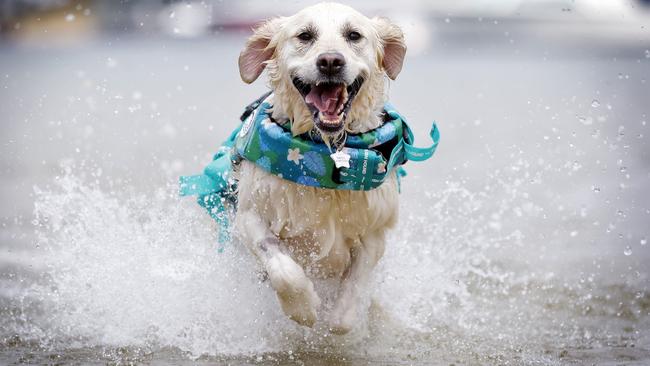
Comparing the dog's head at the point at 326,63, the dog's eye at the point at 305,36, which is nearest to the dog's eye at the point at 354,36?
the dog's head at the point at 326,63

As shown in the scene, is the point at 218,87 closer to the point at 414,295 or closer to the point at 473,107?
the point at 473,107

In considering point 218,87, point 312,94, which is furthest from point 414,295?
point 218,87

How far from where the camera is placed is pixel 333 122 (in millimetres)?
4066

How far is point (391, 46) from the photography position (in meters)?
4.52

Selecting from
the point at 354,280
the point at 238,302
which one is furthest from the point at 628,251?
the point at 238,302

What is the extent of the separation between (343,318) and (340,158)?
745mm

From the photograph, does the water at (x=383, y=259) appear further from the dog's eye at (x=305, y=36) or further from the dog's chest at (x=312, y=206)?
the dog's eye at (x=305, y=36)

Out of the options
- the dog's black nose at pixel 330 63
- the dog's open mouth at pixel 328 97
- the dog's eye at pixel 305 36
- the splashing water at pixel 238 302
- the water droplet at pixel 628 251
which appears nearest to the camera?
the dog's black nose at pixel 330 63

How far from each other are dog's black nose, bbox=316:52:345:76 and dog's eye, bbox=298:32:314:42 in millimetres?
242

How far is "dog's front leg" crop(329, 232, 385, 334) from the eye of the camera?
14.7ft

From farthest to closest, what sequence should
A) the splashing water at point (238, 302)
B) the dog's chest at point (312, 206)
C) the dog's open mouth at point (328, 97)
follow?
the splashing water at point (238, 302) < the dog's chest at point (312, 206) < the dog's open mouth at point (328, 97)

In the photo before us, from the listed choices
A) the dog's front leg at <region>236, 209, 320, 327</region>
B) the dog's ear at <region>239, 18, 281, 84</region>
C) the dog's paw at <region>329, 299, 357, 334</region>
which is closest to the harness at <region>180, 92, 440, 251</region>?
the dog's ear at <region>239, 18, 281, 84</region>

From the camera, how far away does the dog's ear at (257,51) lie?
448 cm

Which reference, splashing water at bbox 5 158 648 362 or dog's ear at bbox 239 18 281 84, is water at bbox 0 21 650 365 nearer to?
splashing water at bbox 5 158 648 362
